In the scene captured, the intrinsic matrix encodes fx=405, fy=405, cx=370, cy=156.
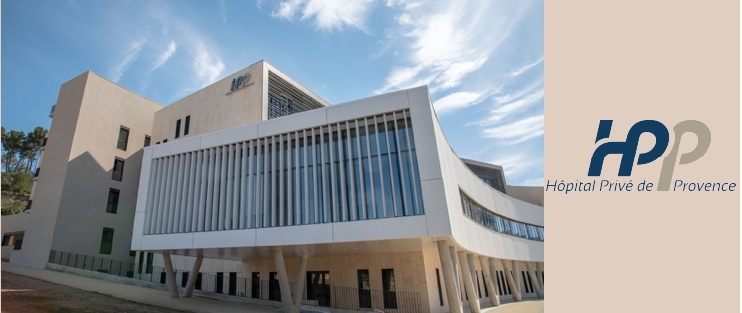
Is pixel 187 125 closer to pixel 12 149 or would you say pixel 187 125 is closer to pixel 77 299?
pixel 77 299

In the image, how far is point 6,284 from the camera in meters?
17.2

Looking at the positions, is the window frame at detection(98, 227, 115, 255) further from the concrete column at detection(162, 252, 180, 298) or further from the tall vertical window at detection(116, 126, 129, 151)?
the concrete column at detection(162, 252, 180, 298)

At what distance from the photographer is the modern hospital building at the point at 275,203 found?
51.6 ft

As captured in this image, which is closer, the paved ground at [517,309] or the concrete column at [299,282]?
the concrete column at [299,282]

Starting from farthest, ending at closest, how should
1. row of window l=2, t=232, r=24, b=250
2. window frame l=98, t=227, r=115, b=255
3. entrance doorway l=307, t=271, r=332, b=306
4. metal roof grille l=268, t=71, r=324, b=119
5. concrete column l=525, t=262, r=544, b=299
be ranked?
concrete column l=525, t=262, r=544, b=299 < row of window l=2, t=232, r=24, b=250 < window frame l=98, t=227, r=115, b=255 < metal roof grille l=268, t=71, r=324, b=119 < entrance doorway l=307, t=271, r=332, b=306

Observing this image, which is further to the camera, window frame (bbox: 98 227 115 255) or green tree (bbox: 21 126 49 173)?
green tree (bbox: 21 126 49 173)

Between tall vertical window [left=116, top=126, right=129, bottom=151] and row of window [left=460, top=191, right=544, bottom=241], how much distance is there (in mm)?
28188

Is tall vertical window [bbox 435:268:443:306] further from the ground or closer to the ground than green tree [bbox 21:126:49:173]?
closer to the ground

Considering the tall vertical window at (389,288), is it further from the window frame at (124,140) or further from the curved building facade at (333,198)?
the window frame at (124,140)

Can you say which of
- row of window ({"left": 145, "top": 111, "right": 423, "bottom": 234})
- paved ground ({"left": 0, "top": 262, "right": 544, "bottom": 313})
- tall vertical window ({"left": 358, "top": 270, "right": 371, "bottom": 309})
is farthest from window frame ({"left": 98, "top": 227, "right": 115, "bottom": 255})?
tall vertical window ({"left": 358, "top": 270, "right": 371, "bottom": 309})

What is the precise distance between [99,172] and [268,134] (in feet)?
68.6

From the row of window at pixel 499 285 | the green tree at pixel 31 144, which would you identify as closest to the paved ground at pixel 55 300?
the row of window at pixel 499 285

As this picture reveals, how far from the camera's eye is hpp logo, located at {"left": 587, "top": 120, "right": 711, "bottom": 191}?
1527 centimetres

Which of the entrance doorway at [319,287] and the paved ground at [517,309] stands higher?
the entrance doorway at [319,287]
